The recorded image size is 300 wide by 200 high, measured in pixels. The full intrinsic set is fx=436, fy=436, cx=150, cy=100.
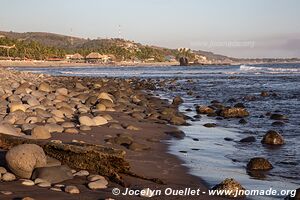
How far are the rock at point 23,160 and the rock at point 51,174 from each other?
0.08 meters

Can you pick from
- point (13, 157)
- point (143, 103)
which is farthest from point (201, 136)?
point (143, 103)

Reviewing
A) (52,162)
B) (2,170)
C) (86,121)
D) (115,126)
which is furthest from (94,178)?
(115,126)

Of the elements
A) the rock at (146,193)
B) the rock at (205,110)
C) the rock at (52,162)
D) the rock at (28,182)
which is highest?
the rock at (52,162)

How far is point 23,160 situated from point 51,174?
378 mm

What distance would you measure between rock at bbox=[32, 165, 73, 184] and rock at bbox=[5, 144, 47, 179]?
0.08 m

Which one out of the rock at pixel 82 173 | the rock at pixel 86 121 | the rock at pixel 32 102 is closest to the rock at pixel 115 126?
the rock at pixel 86 121

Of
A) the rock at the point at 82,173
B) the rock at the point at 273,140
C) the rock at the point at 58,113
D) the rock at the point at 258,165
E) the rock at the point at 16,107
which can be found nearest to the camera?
the rock at the point at 82,173

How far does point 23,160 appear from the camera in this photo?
17.4 ft

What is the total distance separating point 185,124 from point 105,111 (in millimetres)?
2610

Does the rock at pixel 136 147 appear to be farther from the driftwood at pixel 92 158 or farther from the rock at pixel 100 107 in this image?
the rock at pixel 100 107

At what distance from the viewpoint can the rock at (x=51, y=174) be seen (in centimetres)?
530

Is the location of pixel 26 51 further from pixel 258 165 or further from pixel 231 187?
pixel 231 187

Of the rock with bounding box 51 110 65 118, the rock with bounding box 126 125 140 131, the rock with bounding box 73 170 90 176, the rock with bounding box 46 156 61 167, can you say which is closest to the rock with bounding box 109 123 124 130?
the rock with bounding box 126 125 140 131

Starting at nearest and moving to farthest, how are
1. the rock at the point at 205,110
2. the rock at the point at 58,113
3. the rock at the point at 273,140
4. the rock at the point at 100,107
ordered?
the rock at the point at 273,140 → the rock at the point at 58,113 → the rock at the point at 100,107 → the rock at the point at 205,110
